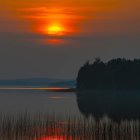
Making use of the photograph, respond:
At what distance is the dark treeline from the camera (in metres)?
86.4

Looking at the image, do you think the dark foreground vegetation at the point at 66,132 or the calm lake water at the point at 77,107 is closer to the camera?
the dark foreground vegetation at the point at 66,132

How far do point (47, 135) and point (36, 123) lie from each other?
2.28m

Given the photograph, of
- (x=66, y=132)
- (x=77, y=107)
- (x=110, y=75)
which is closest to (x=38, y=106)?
(x=77, y=107)

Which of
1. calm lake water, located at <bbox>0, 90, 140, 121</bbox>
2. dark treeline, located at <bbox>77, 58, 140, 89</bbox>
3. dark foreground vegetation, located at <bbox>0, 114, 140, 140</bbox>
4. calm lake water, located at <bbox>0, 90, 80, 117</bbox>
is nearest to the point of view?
dark foreground vegetation, located at <bbox>0, 114, 140, 140</bbox>

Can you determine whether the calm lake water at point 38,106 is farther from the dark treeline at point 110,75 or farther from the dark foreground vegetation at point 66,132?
the dark treeline at point 110,75

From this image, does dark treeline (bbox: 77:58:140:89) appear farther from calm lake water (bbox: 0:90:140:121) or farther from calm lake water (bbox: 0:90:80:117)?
calm lake water (bbox: 0:90:80:117)

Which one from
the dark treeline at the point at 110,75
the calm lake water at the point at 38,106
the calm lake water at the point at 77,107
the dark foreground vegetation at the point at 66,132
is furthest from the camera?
the dark treeline at the point at 110,75

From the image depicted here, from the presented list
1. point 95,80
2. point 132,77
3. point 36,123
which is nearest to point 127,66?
point 132,77

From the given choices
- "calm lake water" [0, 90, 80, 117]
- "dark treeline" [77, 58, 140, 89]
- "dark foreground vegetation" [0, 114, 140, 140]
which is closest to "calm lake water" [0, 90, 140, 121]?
"calm lake water" [0, 90, 80, 117]

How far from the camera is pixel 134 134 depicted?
739 inches

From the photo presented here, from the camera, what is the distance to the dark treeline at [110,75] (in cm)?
8638

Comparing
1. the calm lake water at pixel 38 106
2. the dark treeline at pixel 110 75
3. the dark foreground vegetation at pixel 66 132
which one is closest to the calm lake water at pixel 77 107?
the calm lake water at pixel 38 106

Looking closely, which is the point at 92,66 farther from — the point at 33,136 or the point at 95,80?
the point at 33,136

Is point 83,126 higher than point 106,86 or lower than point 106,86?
lower
